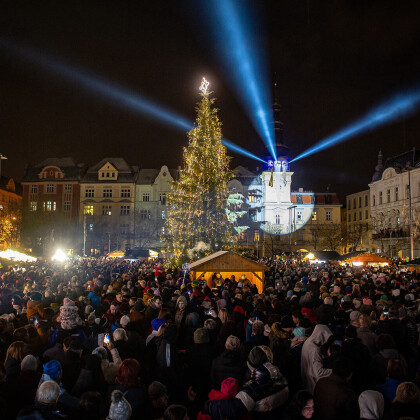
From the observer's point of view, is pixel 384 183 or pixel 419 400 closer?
pixel 419 400

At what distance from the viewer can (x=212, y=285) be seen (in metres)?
17.4

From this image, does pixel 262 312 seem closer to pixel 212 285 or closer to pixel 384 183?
pixel 212 285

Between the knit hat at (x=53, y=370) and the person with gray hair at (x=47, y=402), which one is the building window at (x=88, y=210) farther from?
the person with gray hair at (x=47, y=402)

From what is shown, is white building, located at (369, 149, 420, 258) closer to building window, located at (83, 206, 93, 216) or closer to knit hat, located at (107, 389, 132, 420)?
building window, located at (83, 206, 93, 216)

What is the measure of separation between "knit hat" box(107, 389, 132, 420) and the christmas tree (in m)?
25.3

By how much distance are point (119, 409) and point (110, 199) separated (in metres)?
68.5

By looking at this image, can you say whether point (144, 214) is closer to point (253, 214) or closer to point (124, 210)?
point (124, 210)

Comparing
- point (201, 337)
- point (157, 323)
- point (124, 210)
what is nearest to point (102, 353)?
point (201, 337)

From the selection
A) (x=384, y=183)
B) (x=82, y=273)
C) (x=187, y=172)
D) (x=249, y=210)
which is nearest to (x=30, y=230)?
(x=249, y=210)

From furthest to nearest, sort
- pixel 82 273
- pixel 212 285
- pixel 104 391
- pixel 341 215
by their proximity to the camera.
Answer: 1. pixel 341 215
2. pixel 82 273
3. pixel 212 285
4. pixel 104 391

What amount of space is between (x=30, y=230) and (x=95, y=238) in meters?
9.42

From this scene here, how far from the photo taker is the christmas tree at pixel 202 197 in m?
30.0

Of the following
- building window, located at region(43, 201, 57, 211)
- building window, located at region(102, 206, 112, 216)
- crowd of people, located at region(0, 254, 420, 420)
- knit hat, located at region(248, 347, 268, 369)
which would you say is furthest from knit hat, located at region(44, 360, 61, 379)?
building window, located at region(43, 201, 57, 211)

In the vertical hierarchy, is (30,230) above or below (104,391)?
above
